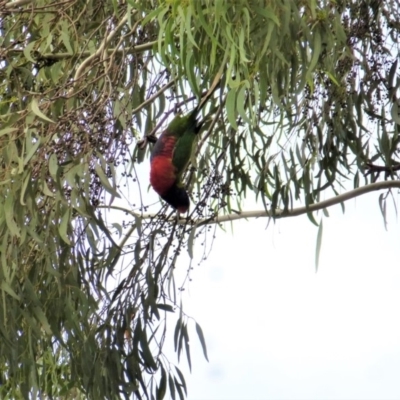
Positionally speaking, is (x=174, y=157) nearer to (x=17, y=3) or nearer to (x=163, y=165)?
(x=163, y=165)

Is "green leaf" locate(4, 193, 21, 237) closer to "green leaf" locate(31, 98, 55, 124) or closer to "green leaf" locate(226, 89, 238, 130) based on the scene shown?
"green leaf" locate(31, 98, 55, 124)

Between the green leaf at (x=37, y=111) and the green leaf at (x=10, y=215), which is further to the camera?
the green leaf at (x=10, y=215)

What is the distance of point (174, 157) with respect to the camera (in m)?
2.97

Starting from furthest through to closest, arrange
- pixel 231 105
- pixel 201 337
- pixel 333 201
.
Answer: pixel 333 201 → pixel 201 337 → pixel 231 105

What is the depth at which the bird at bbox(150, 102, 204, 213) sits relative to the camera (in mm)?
2943

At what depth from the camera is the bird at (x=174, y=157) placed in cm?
294

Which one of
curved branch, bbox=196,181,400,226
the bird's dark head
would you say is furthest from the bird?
curved branch, bbox=196,181,400,226

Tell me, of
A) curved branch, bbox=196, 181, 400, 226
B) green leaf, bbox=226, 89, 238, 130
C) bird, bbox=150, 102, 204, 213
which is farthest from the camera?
curved branch, bbox=196, 181, 400, 226

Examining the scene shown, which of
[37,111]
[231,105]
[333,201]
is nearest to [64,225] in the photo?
[37,111]

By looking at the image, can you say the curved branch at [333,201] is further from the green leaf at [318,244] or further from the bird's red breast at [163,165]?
the bird's red breast at [163,165]

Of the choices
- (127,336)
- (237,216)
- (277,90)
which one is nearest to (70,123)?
(277,90)

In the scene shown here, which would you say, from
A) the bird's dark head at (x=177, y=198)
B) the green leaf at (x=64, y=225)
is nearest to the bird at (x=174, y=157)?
the bird's dark head at (x=177, y=198)

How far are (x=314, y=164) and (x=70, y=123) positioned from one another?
102 centimetres

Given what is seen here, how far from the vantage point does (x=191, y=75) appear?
2.47m
